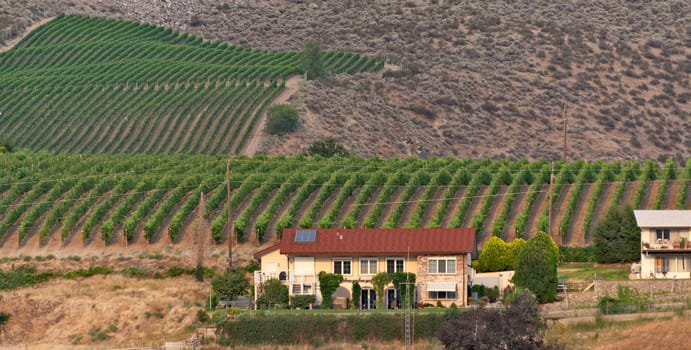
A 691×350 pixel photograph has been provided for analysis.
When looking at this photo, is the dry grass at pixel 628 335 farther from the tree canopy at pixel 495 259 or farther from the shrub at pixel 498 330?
the tree canopy at pixel 495 259

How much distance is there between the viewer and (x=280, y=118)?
5561 inches

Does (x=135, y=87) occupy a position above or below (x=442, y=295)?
above

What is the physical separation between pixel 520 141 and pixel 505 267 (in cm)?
6340

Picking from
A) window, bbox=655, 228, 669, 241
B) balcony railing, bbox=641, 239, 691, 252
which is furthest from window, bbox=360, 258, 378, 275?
window, bbox=655, 228, 669, 241

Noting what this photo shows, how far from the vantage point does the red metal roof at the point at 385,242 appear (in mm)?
86438

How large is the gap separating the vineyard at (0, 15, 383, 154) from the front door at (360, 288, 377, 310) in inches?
2011

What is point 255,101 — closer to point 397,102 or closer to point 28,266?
point 397,102

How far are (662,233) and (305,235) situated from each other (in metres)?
17.3

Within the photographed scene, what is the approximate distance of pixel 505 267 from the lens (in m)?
91.4

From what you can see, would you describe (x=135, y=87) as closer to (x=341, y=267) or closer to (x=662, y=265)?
(x=341, y=267)

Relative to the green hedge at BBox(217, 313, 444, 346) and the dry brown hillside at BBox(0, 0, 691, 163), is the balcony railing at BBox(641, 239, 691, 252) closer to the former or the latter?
the green hedge at BBox(217, 313, 444, 346)

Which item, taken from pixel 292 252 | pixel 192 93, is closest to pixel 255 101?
pixel 192 93

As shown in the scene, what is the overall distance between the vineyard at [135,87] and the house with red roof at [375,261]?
49.2 metres

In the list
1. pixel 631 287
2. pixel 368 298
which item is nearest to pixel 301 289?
pixel 368 298
